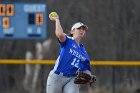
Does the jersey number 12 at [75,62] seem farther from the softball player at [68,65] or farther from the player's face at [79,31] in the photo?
the player's face at [79,31]

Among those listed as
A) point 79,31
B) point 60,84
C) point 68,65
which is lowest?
point 60,84

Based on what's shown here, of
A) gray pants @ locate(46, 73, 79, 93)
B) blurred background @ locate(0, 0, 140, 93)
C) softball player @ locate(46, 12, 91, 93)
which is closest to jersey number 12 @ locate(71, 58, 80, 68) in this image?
softball player @ locate(46, 12, 91, 93)

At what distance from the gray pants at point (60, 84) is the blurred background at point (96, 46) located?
17.3 feet

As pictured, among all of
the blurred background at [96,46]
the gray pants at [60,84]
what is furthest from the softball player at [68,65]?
the blurred background at [96,46]

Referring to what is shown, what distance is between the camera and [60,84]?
281 inches

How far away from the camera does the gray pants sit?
712cm

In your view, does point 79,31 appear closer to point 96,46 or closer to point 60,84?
point 60,84

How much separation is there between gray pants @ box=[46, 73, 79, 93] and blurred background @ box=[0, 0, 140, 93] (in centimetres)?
527

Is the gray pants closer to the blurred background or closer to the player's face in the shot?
the player's face

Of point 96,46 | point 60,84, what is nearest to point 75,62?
point 60,84

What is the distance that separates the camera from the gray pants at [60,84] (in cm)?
712

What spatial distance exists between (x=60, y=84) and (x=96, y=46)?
552 centimetres

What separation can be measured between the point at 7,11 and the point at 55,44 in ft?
4.21

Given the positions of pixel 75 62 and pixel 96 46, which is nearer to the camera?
pixel 75 62
